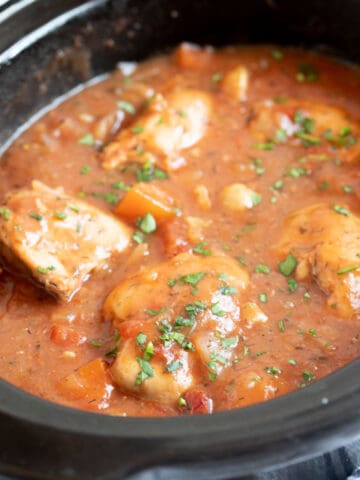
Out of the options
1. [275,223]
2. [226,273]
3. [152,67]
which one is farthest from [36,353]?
[152,67]

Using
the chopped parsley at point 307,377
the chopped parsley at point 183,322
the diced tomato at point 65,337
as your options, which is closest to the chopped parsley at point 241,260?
the chopped parsley at point 183,322

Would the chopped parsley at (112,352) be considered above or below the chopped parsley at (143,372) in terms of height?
below

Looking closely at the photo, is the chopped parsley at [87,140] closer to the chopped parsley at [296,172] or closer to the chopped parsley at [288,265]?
the chopped parsley at [296,172]

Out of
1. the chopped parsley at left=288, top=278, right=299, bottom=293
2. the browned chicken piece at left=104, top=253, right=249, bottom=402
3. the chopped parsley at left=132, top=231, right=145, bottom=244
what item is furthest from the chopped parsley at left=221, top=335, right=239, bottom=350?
the chopped parsley at left=132, top=231, right=145, bottom=244

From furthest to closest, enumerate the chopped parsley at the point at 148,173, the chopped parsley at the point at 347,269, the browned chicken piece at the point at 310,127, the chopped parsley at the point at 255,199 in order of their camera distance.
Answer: the browned chicken piece at the point at 310,127 < the chopped parsley at the point at 148,173 < the chopped parsley at the point at 255,199 < the chopped parsley at the point at 347,269

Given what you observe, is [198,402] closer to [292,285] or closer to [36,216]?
[292,285]

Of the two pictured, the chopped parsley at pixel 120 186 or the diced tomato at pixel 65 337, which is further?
the chopped parsley at pixel 120 186
